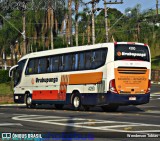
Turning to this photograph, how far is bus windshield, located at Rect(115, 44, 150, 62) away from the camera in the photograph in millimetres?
23828

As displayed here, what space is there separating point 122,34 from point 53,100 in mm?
51405

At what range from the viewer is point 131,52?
954 inches

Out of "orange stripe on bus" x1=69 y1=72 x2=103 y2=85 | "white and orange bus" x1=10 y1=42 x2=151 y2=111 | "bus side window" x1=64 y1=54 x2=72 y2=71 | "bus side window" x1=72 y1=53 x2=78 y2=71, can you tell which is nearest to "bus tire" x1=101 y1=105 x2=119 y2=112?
"white and orange bus" x1=10 y1=42 x2=151 y2=111

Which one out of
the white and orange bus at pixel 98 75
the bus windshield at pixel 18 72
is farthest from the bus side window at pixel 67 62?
the bus windshield at pixel 18 72

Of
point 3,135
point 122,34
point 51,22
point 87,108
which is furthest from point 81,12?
point 3,135

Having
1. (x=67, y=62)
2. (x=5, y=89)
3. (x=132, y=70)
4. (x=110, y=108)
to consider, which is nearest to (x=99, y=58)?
(x=132, y=70)

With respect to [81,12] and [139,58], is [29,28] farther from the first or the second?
[139,58]

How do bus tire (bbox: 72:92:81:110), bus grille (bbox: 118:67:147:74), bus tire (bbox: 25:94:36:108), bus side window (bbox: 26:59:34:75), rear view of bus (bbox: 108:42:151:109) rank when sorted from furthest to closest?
bus tire (bbox: 25:94:36:108) < bus side window (bbox: 26:59:34:75) < bus tire (bbox: 72:92:81:110) < bus grille (bbox: 118:67:147:74) < rear view of bus (bbox: 108:42:151:109)

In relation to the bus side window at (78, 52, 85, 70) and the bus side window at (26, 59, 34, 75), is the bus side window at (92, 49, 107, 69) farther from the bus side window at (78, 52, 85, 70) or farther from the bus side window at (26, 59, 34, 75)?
the bus side window at (26, 59, 34, 75)

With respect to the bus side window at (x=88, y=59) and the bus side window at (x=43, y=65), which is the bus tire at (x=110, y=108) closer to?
the bus side window at (x=88, y=59)

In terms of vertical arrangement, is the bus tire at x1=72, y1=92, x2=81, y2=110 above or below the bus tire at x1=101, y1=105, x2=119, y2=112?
above

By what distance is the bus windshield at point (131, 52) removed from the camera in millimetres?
23828

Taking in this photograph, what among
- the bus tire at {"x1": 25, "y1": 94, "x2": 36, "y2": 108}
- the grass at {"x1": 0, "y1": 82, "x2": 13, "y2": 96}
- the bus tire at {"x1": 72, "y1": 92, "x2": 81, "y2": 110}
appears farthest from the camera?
the grass at {"x1": 0, "y1": 82, "x2": 13, "y2": 96}

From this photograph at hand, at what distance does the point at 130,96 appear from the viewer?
78.7 ft
